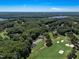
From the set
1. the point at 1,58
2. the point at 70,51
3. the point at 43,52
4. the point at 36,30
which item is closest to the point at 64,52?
the point at 70,51

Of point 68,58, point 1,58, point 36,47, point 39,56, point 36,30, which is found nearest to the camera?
point 1,58

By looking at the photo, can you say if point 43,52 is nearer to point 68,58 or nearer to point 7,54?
point 68,58

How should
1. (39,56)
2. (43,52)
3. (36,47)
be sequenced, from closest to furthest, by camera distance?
(39,56), (43,52), (36,47)

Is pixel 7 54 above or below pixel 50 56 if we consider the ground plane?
above

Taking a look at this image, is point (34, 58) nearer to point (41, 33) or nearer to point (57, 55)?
point (57, 55)

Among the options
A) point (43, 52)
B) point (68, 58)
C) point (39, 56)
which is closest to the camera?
point (68, 58)

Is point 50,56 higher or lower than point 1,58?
lower

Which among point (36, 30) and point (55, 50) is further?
point (36, 30)

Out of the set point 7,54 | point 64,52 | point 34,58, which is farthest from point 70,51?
point 7,54

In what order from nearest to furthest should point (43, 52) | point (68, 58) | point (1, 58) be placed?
point (1, 58), point (68, 58), point (43, 52)
